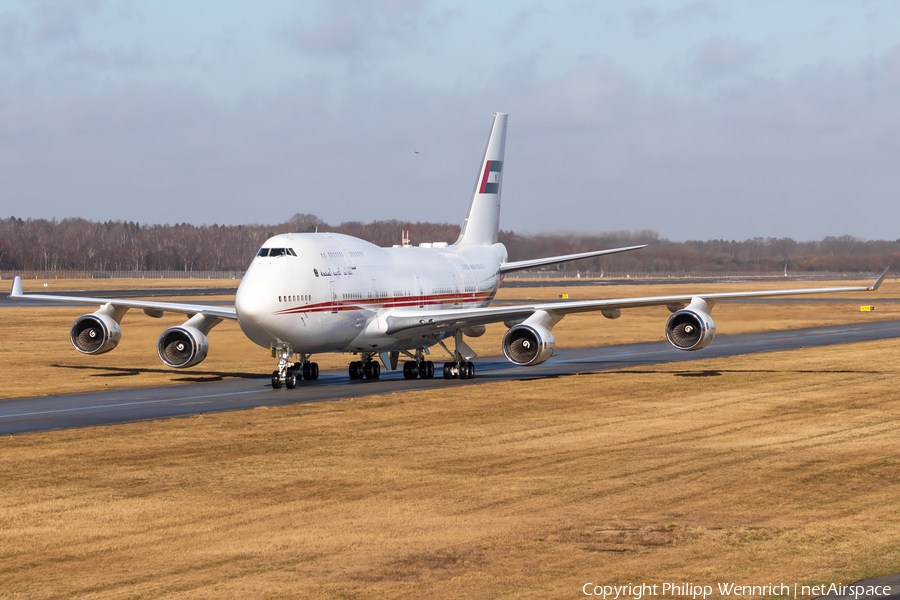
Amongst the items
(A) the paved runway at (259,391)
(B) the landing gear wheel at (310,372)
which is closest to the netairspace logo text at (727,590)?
(A) the paved runway at (259,391)

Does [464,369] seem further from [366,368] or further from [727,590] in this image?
[727,590]

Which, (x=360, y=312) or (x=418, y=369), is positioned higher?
(x=360, y=312)

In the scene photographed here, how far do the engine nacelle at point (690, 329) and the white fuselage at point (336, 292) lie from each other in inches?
403

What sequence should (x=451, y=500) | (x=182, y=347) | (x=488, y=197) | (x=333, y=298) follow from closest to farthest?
(x=451, y=500) < (x=333, y=298) < (x=182, y=347) < (x=488, y=197)

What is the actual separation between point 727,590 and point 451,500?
23.1 feet

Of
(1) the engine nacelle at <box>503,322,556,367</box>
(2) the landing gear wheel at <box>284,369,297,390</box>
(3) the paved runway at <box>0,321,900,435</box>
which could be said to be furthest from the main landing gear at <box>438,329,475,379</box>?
(2) the landing gear wheel at <box>284,369,297,390</box>

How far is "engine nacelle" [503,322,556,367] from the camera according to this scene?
40.4 metres

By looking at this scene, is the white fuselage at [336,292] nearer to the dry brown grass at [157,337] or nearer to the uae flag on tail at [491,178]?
the dry brown grass at [157,337]

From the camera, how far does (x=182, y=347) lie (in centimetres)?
4281

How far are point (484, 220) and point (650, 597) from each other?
42960 millimetres

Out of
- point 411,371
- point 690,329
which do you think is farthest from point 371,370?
point 690,329

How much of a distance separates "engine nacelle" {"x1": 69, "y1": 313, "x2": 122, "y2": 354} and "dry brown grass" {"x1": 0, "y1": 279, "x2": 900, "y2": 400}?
55.8 inches

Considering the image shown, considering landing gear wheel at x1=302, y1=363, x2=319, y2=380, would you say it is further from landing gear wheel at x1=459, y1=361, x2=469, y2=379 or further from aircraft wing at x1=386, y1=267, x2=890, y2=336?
→ landing gear wheel at x1=459, y1=361, x2=469, y2=379

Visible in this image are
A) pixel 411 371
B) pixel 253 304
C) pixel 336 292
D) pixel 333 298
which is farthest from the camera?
pixel 411 371
